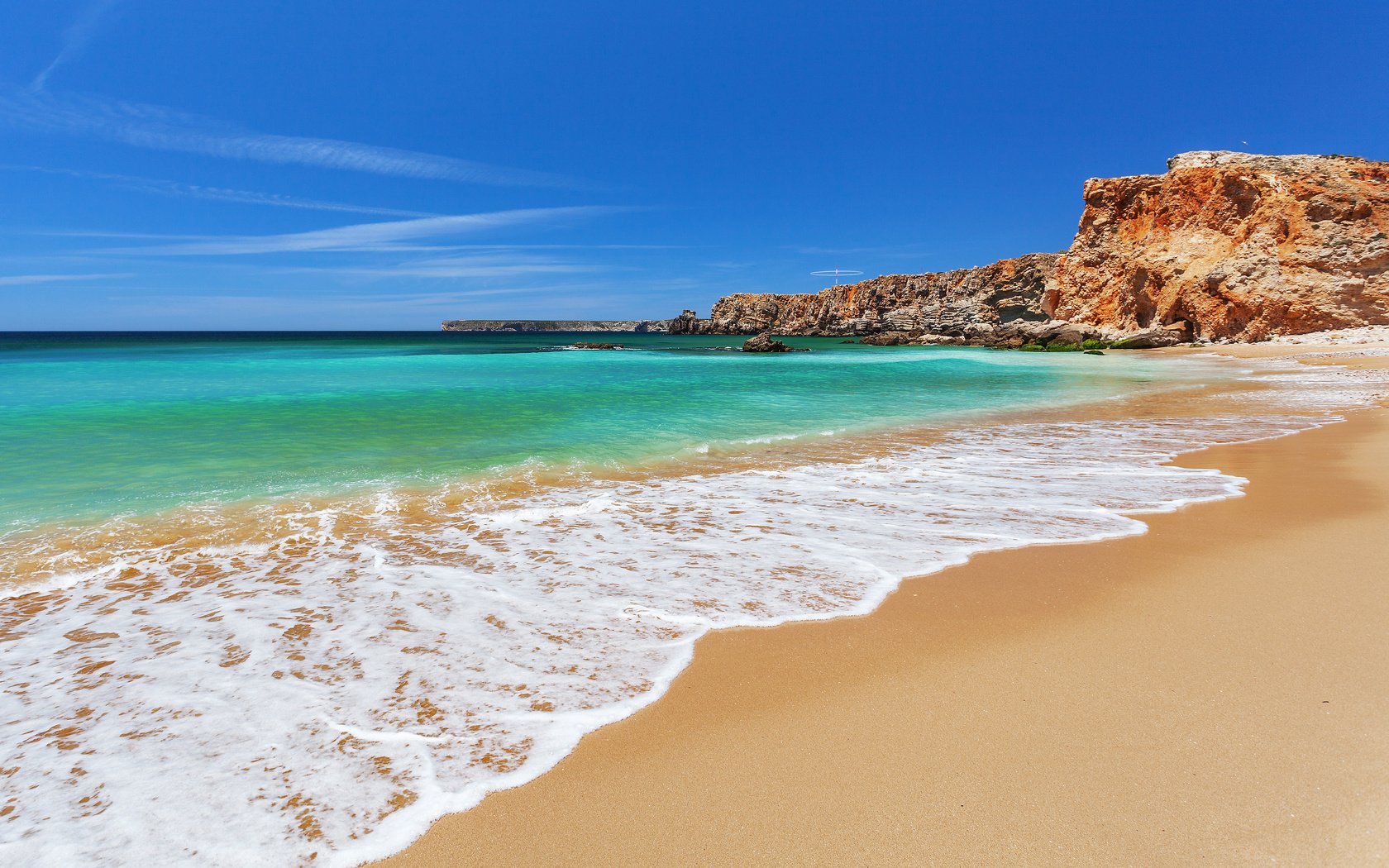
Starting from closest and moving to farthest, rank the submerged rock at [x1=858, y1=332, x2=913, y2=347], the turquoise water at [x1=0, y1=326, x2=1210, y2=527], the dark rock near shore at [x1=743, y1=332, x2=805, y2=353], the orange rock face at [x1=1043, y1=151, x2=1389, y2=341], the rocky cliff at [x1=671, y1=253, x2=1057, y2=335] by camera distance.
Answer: the turquoise water at [x1=0, y1=326, x2=1210, y2=527], the orange rock face at [x1=1043, y1=151, x2=1389, y2=341], the dark rock near shore at [x1=743, y1=332, x2=805, y2=353], the submerged rock at [x1=858, y1=332, x2=913, y2=347], the rocky cliff at [x1=671, y1=253, x2=1057, y2=335]

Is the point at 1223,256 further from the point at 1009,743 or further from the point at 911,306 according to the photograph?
the point at 911,306

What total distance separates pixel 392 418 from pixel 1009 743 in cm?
1223

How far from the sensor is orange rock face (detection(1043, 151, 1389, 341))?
28.2 meters

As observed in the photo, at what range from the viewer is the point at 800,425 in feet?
36.4

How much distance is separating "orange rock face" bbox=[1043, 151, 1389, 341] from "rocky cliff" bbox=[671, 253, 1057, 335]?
305 inches

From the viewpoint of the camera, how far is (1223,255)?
3281cm

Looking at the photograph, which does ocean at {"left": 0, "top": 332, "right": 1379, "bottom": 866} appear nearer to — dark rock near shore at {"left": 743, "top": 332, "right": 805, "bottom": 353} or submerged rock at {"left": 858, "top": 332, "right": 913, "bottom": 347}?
dark rock near shore at {"left": 743, "top": 332, "right": 805, "bottom": 353}

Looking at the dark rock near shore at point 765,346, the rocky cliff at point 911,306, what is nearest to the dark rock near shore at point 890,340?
the rocky cliff at point 911,306

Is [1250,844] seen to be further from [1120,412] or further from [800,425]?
[1120,412]

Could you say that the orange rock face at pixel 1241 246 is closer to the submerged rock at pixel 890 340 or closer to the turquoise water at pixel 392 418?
the turquoise water at pixel 392 418

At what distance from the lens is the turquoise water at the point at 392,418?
6914 millimetres

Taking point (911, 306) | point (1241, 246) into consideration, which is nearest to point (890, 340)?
point (911, 306)

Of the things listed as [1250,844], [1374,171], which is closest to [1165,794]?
[1250,844]

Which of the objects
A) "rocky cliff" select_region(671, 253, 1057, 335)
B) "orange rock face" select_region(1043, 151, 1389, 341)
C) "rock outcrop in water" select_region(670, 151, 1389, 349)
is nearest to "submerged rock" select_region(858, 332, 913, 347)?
"rocky cliff" select_region(671, 253, 1057, 335)
